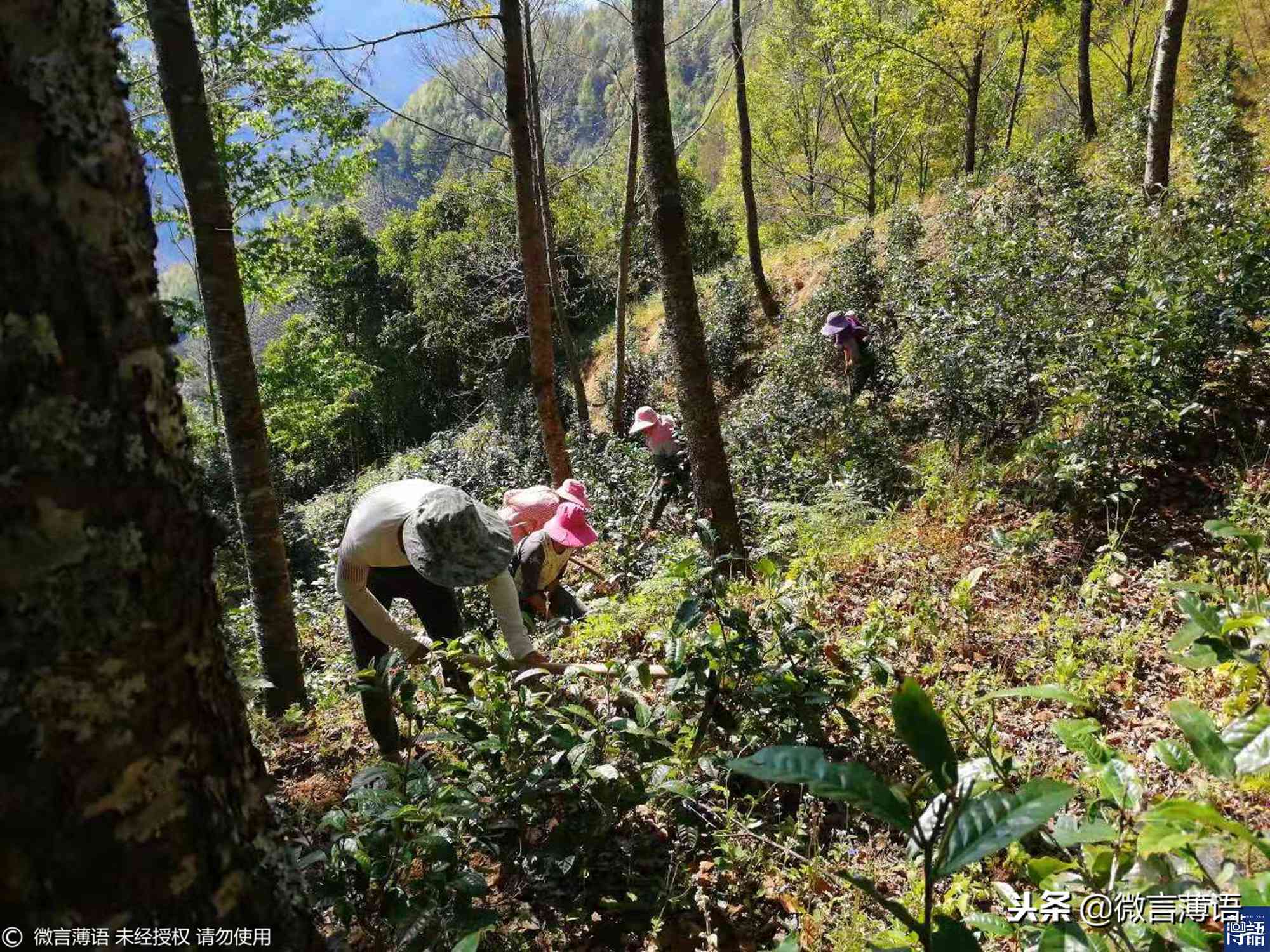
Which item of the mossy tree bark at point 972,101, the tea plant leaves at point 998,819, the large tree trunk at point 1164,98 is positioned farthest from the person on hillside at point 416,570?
the mossy tree bark at point 972,101

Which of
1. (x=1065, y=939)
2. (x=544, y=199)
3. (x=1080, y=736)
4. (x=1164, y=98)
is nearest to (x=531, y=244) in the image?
(x=544, y=199)

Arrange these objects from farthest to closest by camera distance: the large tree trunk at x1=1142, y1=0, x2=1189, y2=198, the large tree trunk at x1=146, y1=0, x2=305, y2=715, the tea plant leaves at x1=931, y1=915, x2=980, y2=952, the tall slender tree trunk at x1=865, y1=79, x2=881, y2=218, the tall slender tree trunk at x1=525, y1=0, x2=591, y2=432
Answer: the tall slender tree trunk at x1=865, y1=79, x2=881, y2=218 < the tall slender tree trunk at x1=525, y1=0, x2=591, y2=432 < the large tree trunk at x1=1142, y1=0, x2=1189, y2=198 < the large tree trunk at x1=146, y1=0, x2=305, y2=715 < the tea plant leaves at x1=931, y1=915, x2=980, y2=952

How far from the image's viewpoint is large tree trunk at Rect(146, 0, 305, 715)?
3.86m

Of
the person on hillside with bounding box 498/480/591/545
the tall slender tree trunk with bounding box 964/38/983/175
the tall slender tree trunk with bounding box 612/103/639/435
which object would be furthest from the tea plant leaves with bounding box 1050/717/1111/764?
the tall slender tree trunk with bounding box 964/38/983/175

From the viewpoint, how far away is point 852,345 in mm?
9250

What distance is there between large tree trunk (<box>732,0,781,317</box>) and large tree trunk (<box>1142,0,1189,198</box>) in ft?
21.1

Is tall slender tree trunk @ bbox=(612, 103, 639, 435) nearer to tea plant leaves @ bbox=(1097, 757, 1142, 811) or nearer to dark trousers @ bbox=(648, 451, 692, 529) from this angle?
dark trousers @ bbox=(648, 451, 692, 529)

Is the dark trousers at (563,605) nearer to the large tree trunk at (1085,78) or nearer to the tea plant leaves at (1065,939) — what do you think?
the tea plant leaves at (1065,939)

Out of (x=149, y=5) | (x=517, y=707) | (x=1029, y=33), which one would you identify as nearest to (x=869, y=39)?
(x=1029, y=33)

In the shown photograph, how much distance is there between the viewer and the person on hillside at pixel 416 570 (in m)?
3.37

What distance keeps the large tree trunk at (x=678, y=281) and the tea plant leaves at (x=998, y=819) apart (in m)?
3.64

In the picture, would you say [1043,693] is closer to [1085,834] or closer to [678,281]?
[1085,834]

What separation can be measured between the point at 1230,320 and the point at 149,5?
22.8ft

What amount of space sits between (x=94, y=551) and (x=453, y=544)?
2.52m
